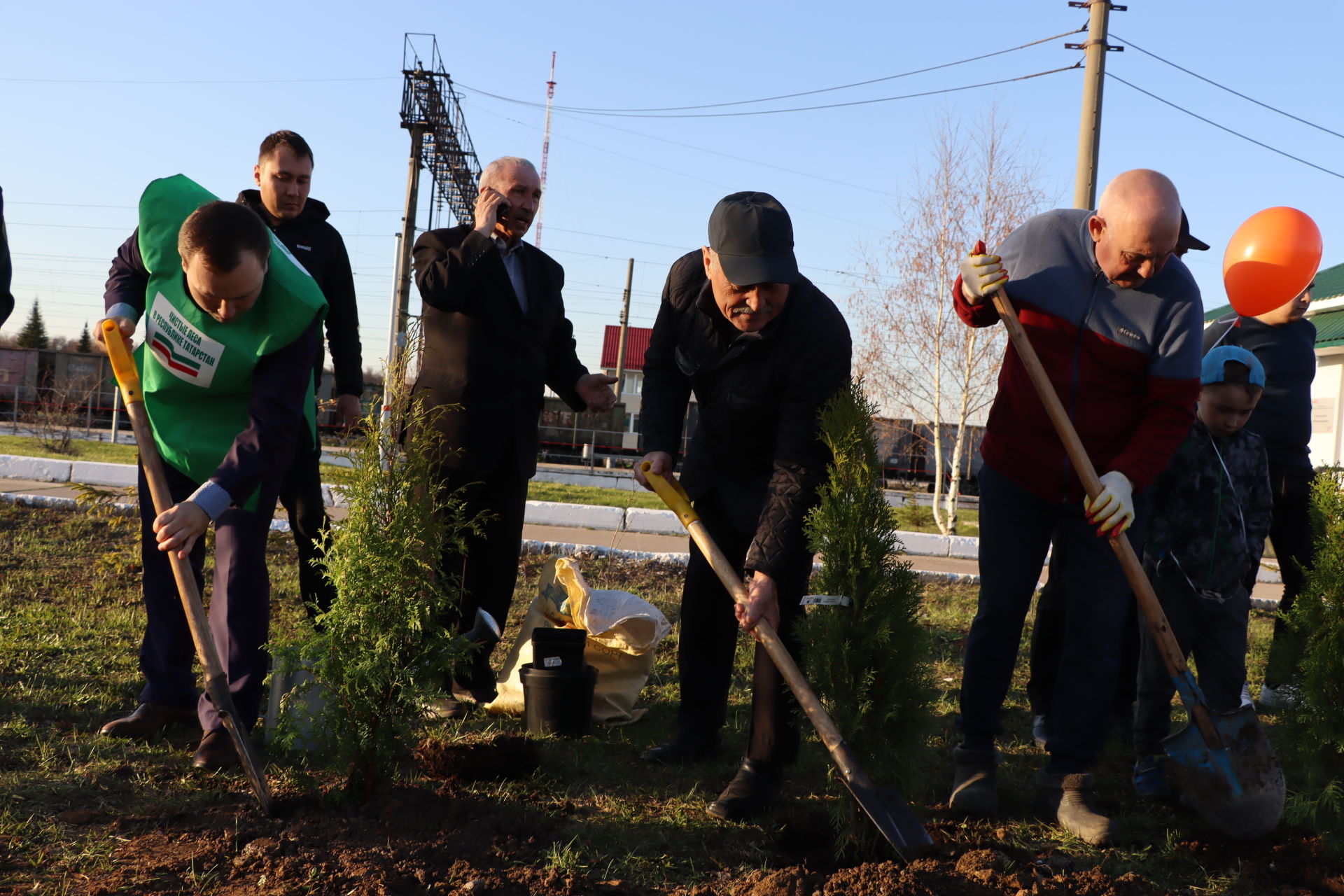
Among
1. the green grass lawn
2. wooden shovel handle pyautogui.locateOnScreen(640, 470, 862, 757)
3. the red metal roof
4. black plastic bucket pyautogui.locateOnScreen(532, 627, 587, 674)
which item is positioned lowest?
the green grass lawn

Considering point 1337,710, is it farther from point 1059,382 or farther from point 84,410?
point 84,410

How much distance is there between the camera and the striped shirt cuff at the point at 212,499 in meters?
3.12

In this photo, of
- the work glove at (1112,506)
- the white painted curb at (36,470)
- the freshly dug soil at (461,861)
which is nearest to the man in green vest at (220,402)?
the freshly dug soil at (461,861)

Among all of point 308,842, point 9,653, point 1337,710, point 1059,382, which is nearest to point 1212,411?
point 1059,382

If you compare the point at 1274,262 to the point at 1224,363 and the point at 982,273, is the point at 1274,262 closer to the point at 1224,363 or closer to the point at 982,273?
the point at 1224,363

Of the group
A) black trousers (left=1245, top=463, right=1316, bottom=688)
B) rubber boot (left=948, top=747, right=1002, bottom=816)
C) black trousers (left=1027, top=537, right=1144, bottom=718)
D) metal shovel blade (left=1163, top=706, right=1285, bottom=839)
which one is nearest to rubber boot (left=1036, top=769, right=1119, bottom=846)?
rubber boot (left=948, top=747, right=1002, bottom=816)

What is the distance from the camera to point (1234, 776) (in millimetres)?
3270

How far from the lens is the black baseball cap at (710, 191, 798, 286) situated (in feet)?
10.0

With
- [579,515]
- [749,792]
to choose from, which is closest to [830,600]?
[749,792]

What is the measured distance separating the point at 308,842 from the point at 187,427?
1.52 m

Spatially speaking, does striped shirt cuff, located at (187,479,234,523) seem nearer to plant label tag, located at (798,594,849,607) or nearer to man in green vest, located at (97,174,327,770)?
man in green vest, located at (97,174,327,770)

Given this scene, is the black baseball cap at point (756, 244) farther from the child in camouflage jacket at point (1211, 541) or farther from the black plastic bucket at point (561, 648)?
the child in camouflage jacket at point (1211, 541)

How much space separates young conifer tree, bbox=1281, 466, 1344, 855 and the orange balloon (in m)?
1.88

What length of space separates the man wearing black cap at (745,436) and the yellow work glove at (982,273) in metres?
0.44
